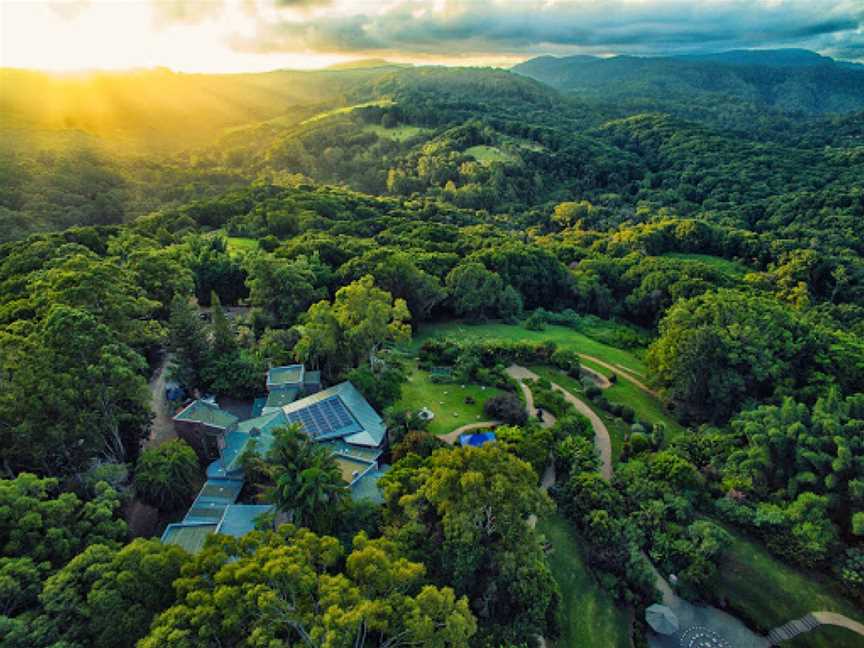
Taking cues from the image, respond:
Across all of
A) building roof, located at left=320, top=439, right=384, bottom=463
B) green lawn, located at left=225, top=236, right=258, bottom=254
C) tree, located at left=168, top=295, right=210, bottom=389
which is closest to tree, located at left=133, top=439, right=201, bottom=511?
building roof, located at left=320, top=439, right=384, bottom=463

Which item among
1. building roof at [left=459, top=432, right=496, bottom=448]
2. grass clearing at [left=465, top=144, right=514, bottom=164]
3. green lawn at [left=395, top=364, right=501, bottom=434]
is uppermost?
building roof at [left=459, top=432, right=496, bottom=448]

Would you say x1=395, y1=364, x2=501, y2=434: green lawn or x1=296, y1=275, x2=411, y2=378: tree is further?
x1=296, y1=275, x2=411, y2=378: tree

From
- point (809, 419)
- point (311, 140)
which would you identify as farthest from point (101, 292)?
point (311, 140)

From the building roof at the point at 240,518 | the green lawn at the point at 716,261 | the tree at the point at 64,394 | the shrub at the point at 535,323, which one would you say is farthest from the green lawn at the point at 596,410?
the green lawn at the point at 716,261

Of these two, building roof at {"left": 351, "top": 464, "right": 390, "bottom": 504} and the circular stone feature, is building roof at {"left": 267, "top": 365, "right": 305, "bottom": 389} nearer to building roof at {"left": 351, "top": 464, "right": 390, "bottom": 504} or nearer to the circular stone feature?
building roof at {"left": 351, "top": 464, "right": 390, "bottom": 504}

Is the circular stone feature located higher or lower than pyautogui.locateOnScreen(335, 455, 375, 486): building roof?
lower

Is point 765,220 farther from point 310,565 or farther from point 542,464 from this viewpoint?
point 310,565

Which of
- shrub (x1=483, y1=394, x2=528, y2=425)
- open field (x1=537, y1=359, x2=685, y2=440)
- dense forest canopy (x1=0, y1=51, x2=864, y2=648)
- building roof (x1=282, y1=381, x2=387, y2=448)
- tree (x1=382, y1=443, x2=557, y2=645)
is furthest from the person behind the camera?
open field (x1=537, y1=359, x2=685, y2=440)

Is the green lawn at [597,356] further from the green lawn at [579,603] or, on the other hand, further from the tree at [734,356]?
the green lawn at [579,603]
